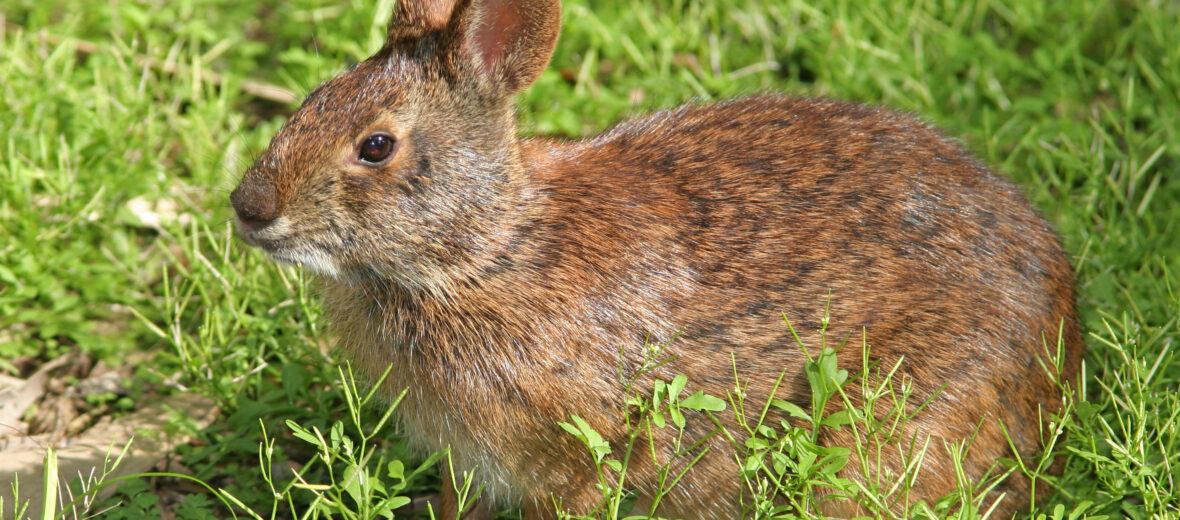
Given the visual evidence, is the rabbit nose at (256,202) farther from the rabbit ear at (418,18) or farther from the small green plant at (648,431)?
the small green plant at (648,431)

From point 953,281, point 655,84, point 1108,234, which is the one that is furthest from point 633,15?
point 953,281

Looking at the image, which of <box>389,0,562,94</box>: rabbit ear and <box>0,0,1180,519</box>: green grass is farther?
<box>0,0,1180,519</box>: green grass

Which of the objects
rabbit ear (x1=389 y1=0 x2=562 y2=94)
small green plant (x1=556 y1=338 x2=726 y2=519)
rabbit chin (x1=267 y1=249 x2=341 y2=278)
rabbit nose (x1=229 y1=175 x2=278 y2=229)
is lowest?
small green plant (x1=556 y1=338 x2=726 y2=519)

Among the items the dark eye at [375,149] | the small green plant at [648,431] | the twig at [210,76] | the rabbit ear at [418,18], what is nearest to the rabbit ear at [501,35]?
the rabbit ear at [418,18]

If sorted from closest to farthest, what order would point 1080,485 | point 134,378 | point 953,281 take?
point 953,281 < point 1080,485 < point 134,378

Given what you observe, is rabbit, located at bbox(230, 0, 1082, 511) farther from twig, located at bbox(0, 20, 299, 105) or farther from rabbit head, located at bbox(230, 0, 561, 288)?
twig, located at bbox(0, 20, 299, 105)

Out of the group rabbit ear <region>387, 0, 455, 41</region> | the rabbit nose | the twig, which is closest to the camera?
the rabbit nose

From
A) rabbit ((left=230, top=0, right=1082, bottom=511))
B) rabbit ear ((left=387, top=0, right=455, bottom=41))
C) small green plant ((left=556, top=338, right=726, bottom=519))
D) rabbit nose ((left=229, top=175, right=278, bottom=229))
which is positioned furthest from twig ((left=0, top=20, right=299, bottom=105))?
small green plant ((left=556, top=338, right=726, bottom=519))

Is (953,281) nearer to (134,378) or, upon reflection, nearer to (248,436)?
(248,436)
